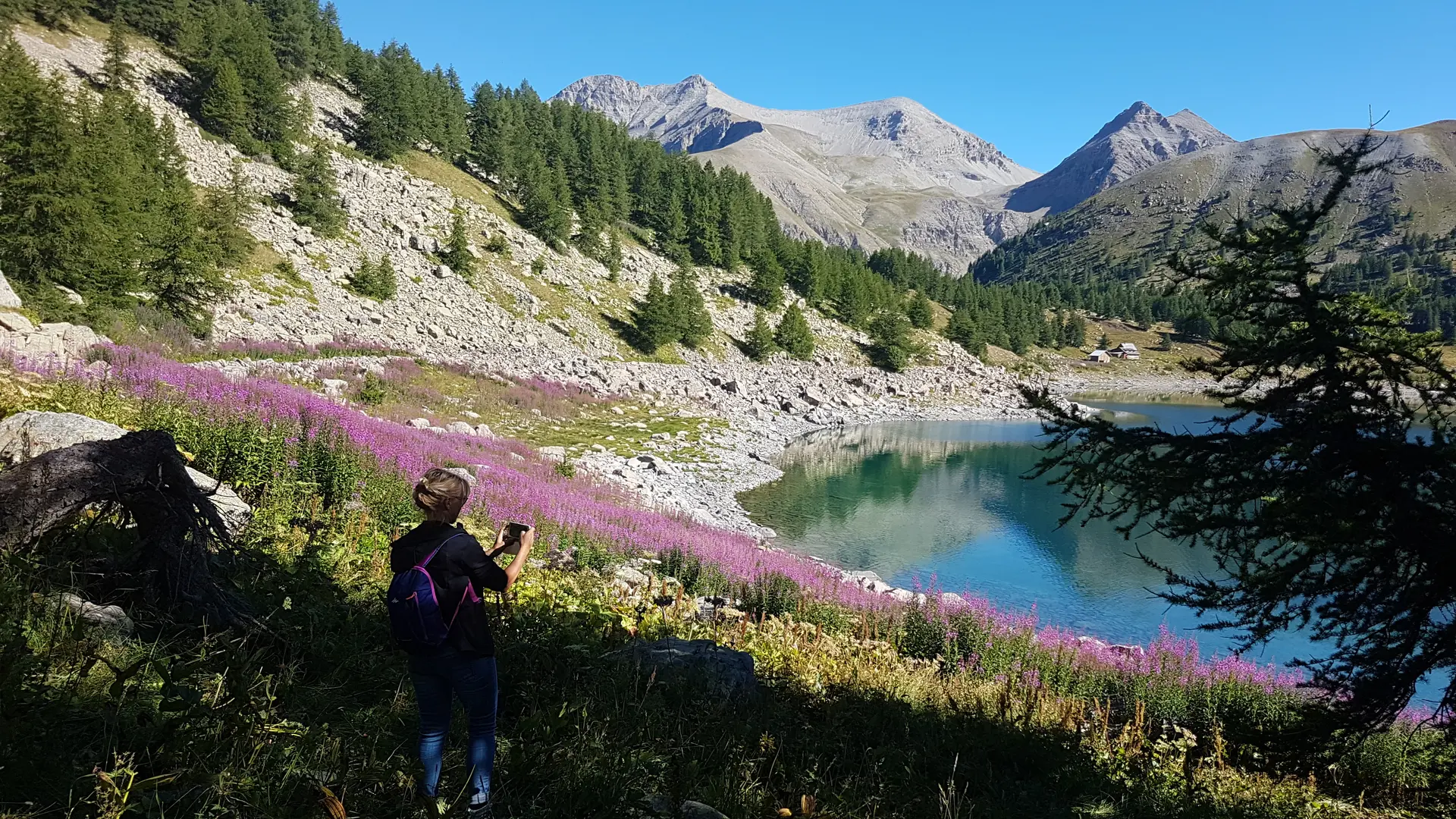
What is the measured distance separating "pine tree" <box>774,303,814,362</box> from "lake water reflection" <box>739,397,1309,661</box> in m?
24.6

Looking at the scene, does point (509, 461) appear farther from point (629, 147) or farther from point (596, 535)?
point (629, 147)

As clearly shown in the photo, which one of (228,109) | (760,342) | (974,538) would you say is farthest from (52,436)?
(760,342)

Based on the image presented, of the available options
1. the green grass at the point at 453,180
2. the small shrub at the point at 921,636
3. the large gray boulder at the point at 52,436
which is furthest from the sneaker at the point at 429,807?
the green grass at the point at 453,180

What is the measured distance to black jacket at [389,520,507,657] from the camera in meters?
3.37

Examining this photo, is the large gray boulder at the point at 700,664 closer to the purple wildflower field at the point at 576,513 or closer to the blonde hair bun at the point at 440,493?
the blonde hair bun at the point at 440,493

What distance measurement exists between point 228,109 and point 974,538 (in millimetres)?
55100

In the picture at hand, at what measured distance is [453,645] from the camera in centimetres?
340

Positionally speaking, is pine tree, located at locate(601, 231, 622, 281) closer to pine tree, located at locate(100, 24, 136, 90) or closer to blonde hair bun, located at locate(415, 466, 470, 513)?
pine tree, located at locate(100, 24, 136, 90)

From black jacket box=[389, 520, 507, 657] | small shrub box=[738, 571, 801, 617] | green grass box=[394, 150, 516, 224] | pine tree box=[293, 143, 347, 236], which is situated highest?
green grass box=[394, 150, 516, 224]

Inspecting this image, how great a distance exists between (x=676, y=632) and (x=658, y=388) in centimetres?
3637

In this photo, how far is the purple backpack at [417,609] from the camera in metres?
3.28

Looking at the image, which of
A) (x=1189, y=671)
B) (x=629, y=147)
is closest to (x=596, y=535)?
(x=1189, y=671)

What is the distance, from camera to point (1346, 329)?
4.68 meters

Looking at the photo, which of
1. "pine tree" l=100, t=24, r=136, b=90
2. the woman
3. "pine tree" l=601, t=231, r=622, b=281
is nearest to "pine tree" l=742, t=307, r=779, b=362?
"pine tree" l=601, t=231, r=622, b=281
